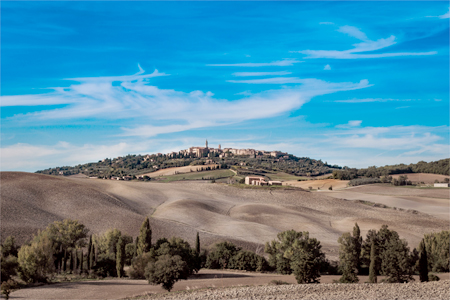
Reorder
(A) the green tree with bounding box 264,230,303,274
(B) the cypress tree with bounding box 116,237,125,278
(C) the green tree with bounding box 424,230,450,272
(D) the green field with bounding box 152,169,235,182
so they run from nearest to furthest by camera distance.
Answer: (B) the cypress tree with bounding box 116,237,125,278, (A) the green tree with bounding box 264,230,303,274, (C) the green tree with bounding box 424,230,450,272, (D) the green field with bounding box 152,169,235,182

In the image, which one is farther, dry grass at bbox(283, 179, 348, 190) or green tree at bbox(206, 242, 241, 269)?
dry grass at bbox(283, 179, 348, 190)

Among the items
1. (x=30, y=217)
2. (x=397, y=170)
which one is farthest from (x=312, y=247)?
(x=397, y=170)

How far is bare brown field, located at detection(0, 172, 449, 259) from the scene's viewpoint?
2426 inches

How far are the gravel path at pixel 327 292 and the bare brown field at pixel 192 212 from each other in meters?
25.1

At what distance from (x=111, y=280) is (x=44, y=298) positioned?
34.9 ft

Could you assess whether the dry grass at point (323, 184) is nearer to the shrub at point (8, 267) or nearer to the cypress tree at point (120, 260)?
the cypress tree at point (120, 260)

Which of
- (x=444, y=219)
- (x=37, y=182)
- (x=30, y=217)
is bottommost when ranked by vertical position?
(x=444, y=219)

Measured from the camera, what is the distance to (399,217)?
8400cm

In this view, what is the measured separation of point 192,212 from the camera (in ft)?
249

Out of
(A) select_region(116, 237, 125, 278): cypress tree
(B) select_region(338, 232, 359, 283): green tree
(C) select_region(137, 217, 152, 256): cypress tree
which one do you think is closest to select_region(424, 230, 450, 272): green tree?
(B) select_region(338, 232, 359, 283): green tree

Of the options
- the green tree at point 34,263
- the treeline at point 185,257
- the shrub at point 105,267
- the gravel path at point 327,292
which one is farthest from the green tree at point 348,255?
the green tree at point 34,263

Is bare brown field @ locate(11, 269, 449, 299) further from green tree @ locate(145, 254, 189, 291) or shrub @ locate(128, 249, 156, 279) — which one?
shrub @ locate(128, 249, 156, 279)

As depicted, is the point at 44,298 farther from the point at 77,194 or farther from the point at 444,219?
the point at 444,219

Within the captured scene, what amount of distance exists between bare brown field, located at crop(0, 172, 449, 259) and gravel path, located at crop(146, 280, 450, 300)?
2508 centimetres
